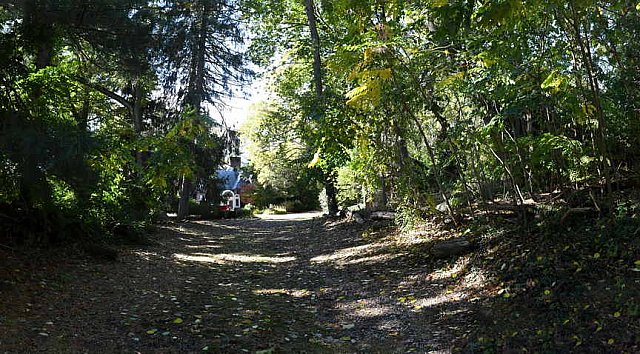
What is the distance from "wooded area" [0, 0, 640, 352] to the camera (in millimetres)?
4707

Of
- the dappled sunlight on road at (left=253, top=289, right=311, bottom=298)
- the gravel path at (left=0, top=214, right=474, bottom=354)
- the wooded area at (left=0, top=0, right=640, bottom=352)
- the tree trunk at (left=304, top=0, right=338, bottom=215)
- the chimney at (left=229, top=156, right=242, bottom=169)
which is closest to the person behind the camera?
the gravel path at (left=0, top=214, right=474, bottom=354)

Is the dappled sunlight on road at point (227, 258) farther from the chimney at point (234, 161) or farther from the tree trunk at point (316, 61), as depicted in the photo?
the chimney at point (234, 161)

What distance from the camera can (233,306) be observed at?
5.96 metres

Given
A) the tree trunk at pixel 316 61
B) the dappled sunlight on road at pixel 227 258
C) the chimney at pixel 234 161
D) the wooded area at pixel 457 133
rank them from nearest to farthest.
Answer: the wooded area at pixel 457 133 < the dappled sunlight on road at pixel 227 258 < the tree trunk at pixel 316 61 < the chimney at pixel 234 161

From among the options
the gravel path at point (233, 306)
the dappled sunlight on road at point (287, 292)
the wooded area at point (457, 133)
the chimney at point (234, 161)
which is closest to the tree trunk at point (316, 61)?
the wooded area at point (457, 133)

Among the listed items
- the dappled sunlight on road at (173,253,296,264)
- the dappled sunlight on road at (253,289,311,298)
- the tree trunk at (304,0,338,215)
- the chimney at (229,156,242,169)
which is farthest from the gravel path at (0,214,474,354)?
the chimney at (229,156,242,169)

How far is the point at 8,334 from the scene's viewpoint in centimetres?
411

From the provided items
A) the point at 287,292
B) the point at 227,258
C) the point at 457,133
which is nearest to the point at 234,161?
the point at 227,258

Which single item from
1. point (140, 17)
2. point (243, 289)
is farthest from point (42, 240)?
point (140, 17)

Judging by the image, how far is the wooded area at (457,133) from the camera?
4.71m

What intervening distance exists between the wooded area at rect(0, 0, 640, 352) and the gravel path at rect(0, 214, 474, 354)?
0.69 m

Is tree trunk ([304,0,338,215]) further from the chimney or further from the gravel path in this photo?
the gravel path

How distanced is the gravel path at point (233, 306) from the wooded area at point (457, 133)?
0.69 metres

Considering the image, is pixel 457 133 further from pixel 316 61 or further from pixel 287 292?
pixel 316 61
